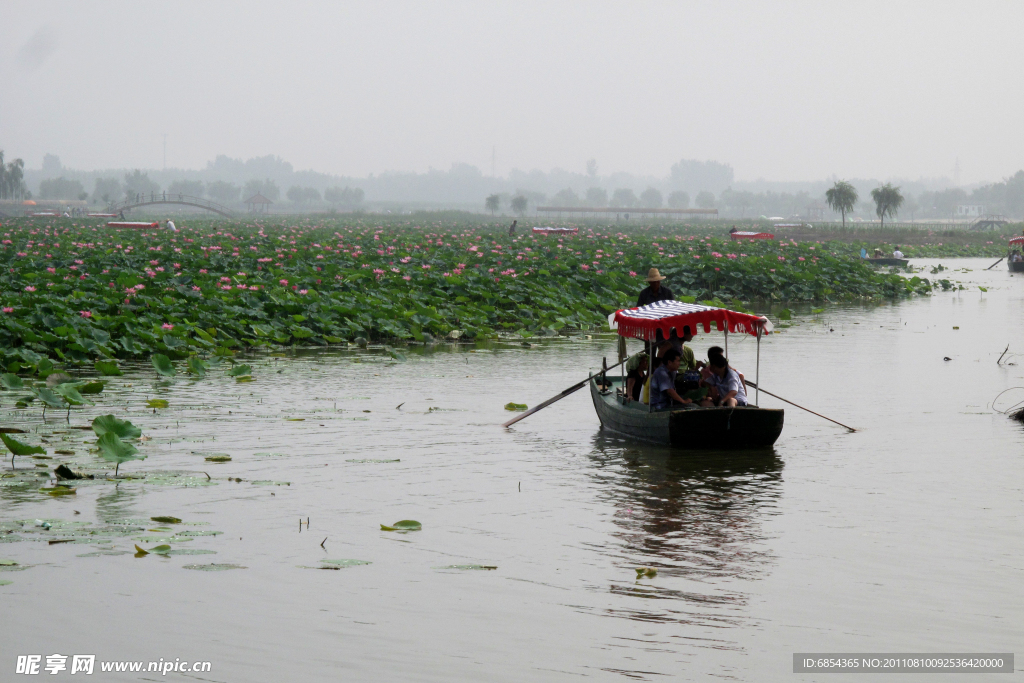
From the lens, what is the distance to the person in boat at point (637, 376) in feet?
41.5

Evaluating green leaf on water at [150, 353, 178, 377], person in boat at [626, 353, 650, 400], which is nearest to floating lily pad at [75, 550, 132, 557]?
person in boat at [626, 353, 650, 400]

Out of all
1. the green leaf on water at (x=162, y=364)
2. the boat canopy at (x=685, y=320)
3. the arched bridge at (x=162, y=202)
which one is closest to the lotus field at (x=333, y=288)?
the green leaf on water at (x=162, y=364)

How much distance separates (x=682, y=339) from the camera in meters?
12.1

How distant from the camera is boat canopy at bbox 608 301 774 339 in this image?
11586mm

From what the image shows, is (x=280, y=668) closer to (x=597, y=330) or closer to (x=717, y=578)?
(x=717, y=578)

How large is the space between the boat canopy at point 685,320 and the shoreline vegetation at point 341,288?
836cm

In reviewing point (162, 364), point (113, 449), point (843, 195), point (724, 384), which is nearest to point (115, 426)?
point (113, 449)

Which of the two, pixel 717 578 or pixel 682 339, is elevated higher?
pixel 682 339

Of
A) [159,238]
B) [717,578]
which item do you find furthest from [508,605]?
[159,238]

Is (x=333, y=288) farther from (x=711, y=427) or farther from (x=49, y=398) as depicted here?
(x=711, y=427)

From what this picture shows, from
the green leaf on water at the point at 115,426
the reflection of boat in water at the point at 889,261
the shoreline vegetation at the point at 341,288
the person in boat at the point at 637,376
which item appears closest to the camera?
the green leaf on water at the point at 115,426

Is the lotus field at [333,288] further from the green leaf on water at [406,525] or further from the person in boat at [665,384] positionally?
the green leaf on water at [406,525]

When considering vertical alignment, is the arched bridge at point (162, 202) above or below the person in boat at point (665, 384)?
above

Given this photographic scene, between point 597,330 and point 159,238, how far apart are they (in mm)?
17241
